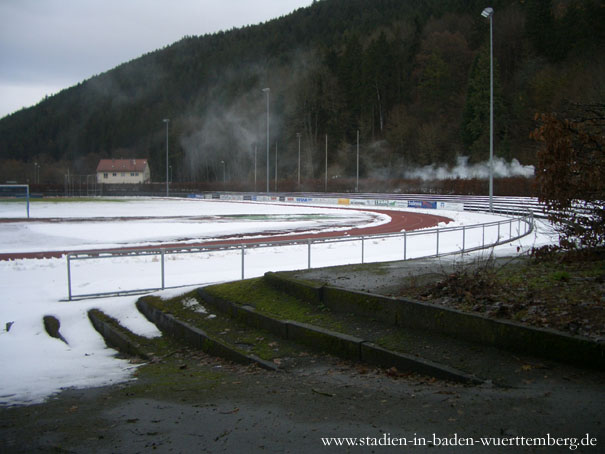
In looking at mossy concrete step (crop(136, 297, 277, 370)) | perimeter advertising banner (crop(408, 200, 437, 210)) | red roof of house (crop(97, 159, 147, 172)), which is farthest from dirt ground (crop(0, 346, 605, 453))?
red roof of house (crop(97, 159, 147, 172))

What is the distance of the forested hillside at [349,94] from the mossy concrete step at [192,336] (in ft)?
35.8

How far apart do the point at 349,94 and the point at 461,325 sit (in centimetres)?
9456

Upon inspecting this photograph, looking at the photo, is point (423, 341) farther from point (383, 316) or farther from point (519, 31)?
point (519, 31)

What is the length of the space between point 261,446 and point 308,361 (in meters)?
2.45

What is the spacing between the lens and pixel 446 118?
77000 mm

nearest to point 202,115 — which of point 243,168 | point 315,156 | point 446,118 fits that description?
point 243,168

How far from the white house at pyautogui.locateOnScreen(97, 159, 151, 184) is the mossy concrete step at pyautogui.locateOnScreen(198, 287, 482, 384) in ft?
458

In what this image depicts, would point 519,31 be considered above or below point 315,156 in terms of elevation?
above

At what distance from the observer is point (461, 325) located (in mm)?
5980

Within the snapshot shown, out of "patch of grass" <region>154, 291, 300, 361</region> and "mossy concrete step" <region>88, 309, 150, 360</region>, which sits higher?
"patch of grass" <region>154, 291, 300, 361</region>

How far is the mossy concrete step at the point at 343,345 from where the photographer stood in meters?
5.31

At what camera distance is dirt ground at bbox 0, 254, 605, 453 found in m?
3.82

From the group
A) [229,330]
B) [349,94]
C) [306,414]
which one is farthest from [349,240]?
[349,94]

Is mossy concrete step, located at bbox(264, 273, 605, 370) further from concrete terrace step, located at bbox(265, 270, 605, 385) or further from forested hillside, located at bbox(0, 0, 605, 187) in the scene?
forested hillside, located at bbox(0, 0, 605, 187)
